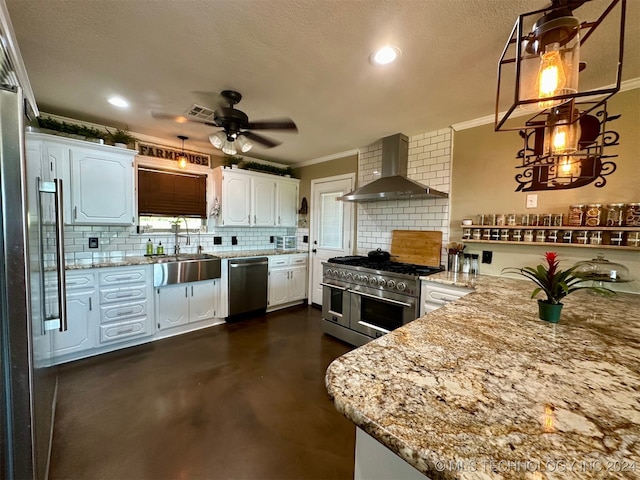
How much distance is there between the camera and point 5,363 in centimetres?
92

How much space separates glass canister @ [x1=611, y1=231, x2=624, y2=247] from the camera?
1.91 metres

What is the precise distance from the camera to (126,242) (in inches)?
128

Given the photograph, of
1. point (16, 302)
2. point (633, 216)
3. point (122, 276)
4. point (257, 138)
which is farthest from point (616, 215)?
point (122, 276)

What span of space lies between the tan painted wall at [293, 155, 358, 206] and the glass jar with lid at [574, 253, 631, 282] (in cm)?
271

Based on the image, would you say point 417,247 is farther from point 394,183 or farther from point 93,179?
point 93,179

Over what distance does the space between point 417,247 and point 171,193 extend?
334cm

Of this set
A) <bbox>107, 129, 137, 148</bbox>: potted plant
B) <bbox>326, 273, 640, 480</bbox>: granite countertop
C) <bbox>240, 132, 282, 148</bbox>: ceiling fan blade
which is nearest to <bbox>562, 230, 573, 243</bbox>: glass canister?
<bbox>326, 273, 640, 480</bbox>: granite countertop

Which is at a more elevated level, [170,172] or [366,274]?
[170,172]

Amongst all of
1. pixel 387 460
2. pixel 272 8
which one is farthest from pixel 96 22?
pixel 387 460

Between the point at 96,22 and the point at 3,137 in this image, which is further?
the point at 96,22

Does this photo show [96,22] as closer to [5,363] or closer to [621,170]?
[5,363]

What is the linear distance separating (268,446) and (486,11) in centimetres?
280

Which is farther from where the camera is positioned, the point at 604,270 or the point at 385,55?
the point at 604,270

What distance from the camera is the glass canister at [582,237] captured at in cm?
204
